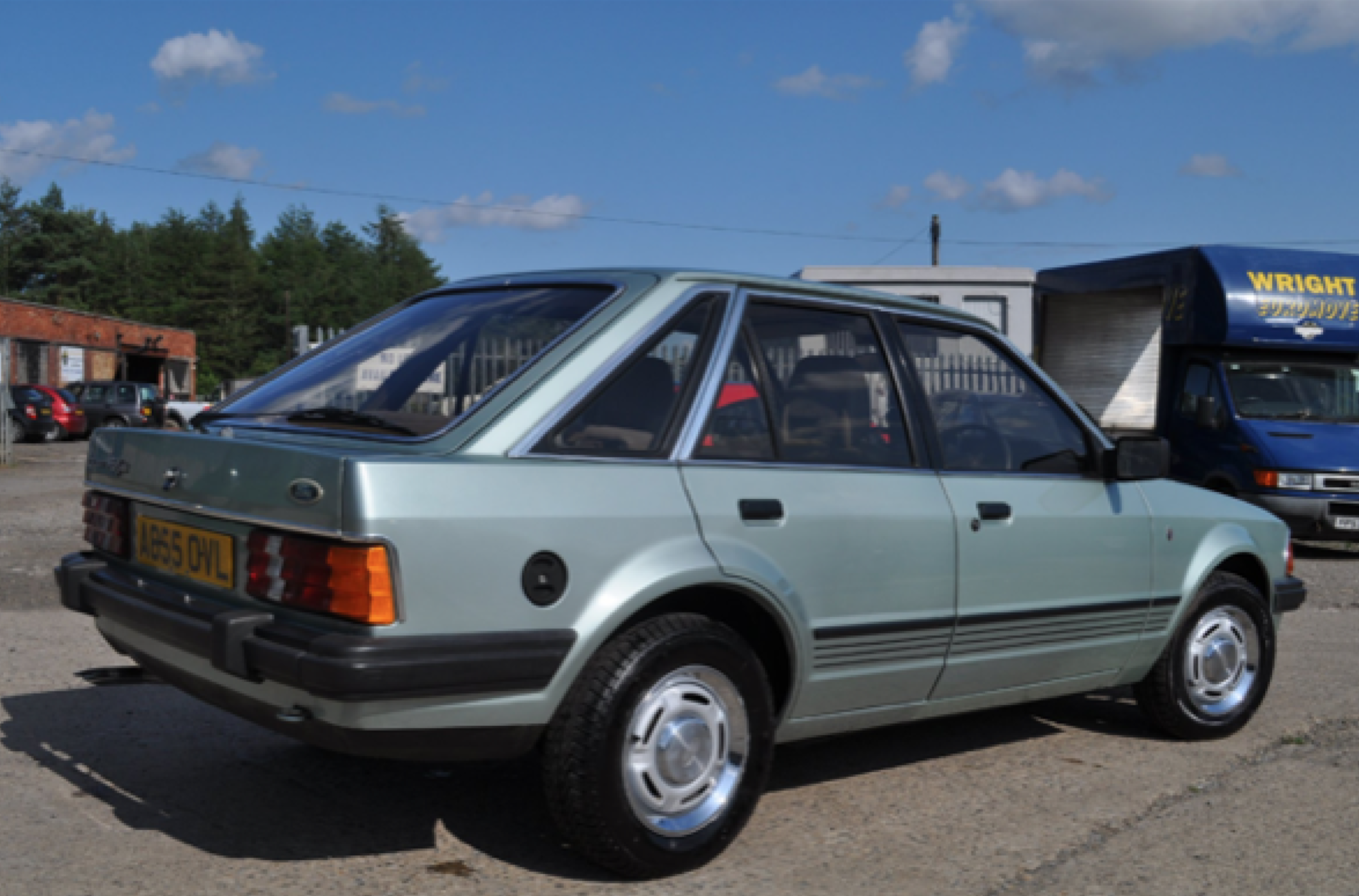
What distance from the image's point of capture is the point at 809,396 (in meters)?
4.01

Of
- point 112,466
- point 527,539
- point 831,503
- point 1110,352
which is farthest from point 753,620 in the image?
point 1110,352

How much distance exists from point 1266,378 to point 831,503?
10.4 m

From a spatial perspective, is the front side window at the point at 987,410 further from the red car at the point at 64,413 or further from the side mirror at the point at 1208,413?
the red car at the point at 64,413

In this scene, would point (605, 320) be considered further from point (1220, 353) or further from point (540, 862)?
point (1220, 353)

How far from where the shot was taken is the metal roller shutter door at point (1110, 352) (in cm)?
1489

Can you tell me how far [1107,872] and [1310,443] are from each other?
9.98 metres

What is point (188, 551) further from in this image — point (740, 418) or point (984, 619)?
point (984, 619)

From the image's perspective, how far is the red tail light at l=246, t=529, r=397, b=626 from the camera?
2971 millimetres

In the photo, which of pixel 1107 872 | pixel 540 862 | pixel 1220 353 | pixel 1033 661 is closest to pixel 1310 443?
pixel 1220 353

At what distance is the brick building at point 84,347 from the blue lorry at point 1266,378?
3703 cm

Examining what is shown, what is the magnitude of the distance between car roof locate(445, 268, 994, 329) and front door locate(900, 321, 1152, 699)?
87 millimetres

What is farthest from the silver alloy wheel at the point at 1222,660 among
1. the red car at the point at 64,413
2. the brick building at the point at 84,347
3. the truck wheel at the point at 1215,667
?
the brick building at the point at 84,347

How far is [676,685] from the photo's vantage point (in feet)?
11.3

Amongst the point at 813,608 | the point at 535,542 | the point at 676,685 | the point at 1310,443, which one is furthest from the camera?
the point at 1310,443
